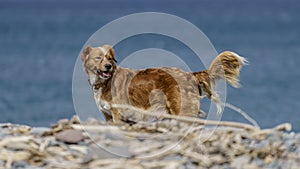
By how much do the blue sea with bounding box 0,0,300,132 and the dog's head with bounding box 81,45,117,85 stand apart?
22.9 ft

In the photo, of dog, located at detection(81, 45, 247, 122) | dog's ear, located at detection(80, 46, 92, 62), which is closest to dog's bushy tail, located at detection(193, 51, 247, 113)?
dog, located at detection(81, 45, 247, 122)

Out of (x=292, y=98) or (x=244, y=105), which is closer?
(x=244, y=105)

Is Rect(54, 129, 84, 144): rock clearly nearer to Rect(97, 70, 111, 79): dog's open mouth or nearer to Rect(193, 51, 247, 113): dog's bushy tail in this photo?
Rect(97, 70, 111, 79): dog's open mouth

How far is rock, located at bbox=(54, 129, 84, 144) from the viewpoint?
5867 mm

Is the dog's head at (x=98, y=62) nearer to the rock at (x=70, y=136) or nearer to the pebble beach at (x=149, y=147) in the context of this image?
the pebble beach at (x=149, y=147)

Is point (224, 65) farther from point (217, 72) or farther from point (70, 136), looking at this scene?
point (70, 136)

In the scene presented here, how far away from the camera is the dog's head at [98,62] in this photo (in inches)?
321

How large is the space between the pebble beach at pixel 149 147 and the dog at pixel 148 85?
1858mm

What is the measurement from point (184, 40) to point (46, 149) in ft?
10.4

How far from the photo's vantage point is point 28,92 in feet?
122

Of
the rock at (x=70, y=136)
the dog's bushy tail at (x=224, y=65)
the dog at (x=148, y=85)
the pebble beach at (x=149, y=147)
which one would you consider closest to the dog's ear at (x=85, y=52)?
the dog at (x=148, y=85)

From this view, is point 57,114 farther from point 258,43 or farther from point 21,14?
point 21,14

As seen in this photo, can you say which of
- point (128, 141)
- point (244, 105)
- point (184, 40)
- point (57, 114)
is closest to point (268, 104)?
point (244, 105)

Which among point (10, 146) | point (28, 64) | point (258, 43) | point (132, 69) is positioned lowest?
point (10, 146)
